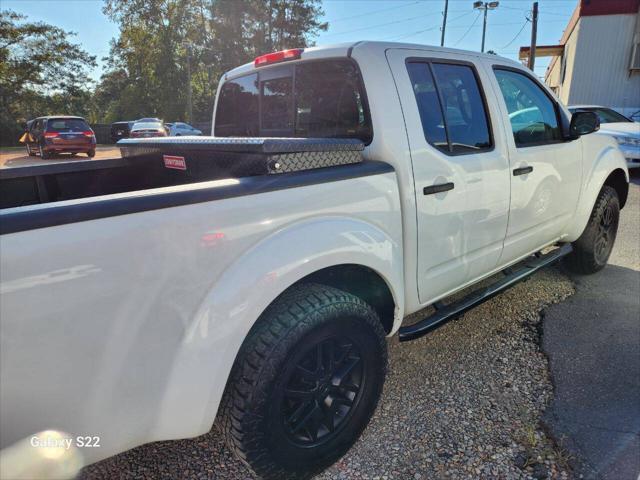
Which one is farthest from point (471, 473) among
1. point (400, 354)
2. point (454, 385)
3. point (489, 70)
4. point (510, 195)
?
point (489, 70)

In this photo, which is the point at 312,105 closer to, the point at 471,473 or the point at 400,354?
the point at 400,354

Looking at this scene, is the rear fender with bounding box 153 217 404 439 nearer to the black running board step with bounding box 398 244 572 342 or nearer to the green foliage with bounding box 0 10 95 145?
the black running board step with bounding box 398 244 572 342

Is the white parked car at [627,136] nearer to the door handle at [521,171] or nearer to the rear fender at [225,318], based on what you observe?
the door handle at [521,171]

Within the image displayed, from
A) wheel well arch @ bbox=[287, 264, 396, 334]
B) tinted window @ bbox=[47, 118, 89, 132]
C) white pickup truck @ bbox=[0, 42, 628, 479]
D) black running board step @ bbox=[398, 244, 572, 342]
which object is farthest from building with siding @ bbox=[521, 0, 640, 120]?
wheel well arch @ bbox=[287, 264, 396, 334]

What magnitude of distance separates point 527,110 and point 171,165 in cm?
244

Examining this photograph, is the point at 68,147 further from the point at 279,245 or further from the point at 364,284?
the point at 279,245

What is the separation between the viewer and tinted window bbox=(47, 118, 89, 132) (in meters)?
18.1

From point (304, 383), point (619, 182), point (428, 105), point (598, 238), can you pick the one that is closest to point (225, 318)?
point (304, 383)

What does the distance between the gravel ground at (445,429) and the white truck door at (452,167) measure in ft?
1.79

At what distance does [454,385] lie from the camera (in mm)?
2684

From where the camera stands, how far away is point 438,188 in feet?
7.74

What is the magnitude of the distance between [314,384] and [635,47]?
27606 millimetres

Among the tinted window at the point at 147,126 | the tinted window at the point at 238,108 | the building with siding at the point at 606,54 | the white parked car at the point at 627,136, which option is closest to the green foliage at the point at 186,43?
the tinted window at the point at 147,126

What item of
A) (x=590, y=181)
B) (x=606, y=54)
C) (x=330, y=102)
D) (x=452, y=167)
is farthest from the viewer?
(x=606, y=54)
